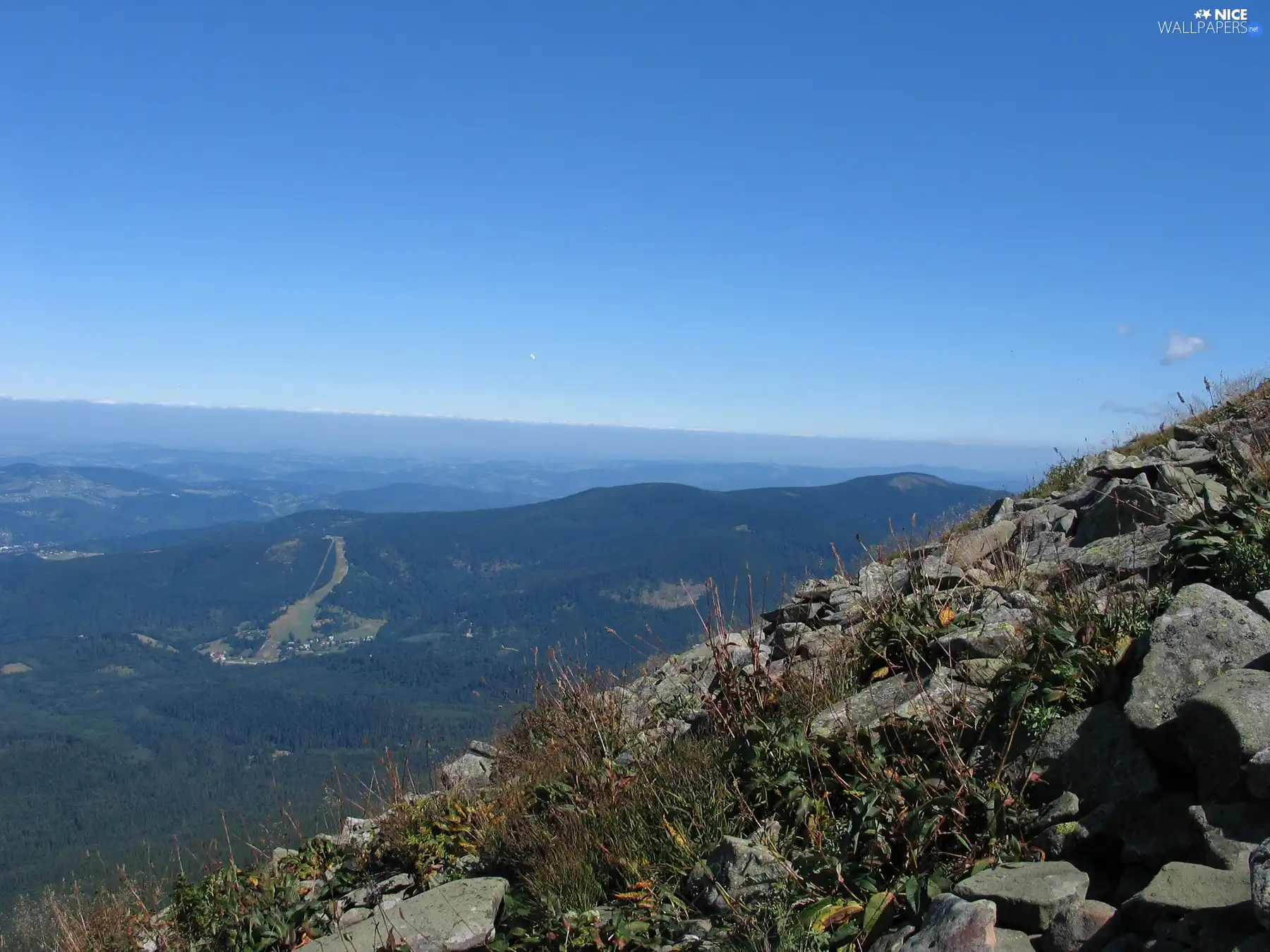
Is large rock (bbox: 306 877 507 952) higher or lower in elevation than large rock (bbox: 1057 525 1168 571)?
lower

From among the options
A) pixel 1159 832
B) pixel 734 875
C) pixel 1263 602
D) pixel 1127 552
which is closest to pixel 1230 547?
pixel 1263 602

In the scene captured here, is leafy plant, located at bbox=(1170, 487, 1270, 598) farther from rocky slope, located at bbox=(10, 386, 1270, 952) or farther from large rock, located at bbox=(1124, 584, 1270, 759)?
large rock, located at bbox=(1124, 584, 1270, 759)

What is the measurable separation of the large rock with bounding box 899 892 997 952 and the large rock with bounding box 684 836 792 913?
1.00m

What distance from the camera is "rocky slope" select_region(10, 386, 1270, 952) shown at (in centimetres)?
414

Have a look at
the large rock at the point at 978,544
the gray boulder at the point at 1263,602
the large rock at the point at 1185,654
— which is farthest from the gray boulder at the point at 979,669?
the large rock at the point at 978,544

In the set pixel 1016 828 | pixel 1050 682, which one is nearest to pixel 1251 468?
pixel 1050 682

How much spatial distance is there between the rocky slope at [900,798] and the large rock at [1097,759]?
0.02 m

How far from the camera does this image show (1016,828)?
480 cm

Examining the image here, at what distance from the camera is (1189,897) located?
11.9ft

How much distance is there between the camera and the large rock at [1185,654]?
4727 mm

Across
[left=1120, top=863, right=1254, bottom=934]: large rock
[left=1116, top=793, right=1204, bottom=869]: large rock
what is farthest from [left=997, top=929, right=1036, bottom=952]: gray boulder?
[left=1116, top=793, right=1204, bottom=869]: large rock

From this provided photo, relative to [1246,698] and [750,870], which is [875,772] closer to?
[750,870]

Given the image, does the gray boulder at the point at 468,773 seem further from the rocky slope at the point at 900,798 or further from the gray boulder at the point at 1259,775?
the gray boulder at the point at 1259,775

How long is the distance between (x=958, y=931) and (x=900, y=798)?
126 centimetres
